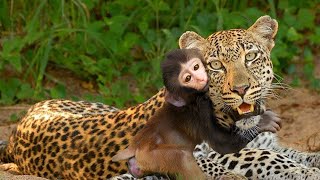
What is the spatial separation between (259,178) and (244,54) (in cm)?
104

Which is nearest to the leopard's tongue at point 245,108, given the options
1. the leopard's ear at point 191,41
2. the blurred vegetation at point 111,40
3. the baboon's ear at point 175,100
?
the baboon's ear at point 175,100

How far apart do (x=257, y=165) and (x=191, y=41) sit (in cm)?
108

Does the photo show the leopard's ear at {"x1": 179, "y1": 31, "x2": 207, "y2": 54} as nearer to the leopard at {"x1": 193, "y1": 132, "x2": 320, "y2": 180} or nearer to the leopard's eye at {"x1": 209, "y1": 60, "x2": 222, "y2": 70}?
the leopard's eye at {"x1": 209, "y1": 60, "x2": 222, "y2": 70}

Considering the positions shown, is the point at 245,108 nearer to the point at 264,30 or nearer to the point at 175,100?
the point at 175,100

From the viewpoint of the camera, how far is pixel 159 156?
268 inches

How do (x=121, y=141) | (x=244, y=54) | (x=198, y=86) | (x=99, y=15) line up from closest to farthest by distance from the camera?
(x=198, y=86) → (x=244, y=54) → (x=121, y=141) → (x=99, y=15)

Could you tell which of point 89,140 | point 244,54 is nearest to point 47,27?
point 89,140

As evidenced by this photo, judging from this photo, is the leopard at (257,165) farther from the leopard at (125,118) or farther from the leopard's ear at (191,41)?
the leopard's ear at (191,41)

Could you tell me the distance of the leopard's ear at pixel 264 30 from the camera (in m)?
7.53

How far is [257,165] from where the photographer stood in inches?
304

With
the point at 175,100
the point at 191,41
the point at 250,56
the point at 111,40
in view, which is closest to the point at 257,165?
the point at 250,56

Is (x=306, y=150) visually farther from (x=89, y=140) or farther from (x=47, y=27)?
(x=47, y=27)

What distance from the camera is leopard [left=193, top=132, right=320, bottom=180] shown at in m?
7.52

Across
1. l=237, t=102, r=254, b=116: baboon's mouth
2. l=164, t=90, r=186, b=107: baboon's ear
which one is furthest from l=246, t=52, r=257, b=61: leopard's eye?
l=164, t=90, r=186, b=107: baboon's ear
